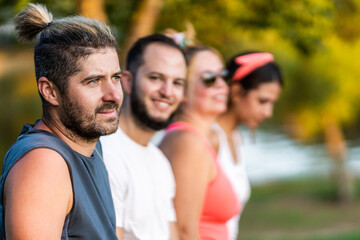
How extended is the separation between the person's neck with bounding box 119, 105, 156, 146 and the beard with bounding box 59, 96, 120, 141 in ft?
2.34

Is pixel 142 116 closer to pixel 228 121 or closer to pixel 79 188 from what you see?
A: pixel 79 188

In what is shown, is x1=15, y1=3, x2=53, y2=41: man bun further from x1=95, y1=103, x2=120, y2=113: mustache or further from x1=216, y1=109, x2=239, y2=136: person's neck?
x1=216, y1=109, x2=239, y2=136: person's neck

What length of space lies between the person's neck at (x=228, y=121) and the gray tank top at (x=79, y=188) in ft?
6.10

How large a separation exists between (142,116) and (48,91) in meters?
0.91

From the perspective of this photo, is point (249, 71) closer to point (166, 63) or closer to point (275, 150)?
point (166, 63)

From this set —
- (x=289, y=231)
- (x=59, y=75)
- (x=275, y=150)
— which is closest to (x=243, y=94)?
(x=59, y=75)

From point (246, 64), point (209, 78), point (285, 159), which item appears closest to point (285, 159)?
point (285, 159)

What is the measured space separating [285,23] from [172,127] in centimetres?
508

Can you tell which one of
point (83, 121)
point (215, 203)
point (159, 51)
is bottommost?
point (215, 203)

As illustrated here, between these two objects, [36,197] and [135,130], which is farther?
[135,130]

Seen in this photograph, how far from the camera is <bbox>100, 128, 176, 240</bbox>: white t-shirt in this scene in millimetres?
2238

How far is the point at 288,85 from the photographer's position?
14984mm

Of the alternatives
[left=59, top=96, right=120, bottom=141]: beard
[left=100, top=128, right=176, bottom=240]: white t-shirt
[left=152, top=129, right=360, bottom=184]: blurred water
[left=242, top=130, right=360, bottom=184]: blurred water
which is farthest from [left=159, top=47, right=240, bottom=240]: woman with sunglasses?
[left=152, top=129, right=360, bottom=184]: blurred water

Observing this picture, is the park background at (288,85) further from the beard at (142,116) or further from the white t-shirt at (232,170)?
the beard at (142,116)
